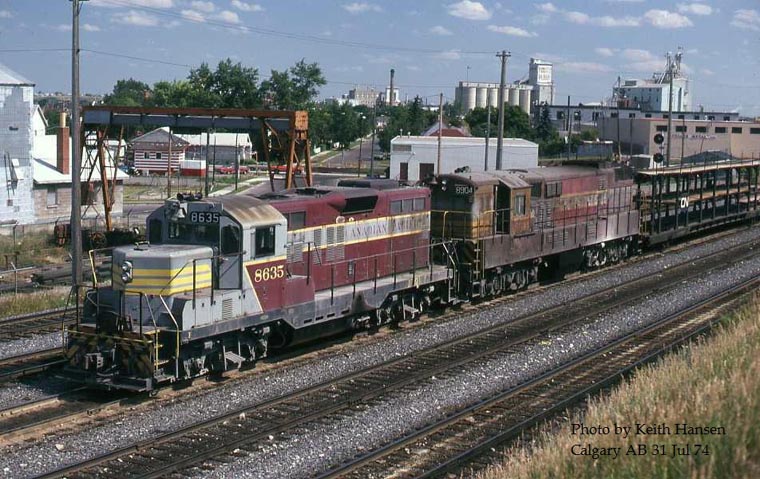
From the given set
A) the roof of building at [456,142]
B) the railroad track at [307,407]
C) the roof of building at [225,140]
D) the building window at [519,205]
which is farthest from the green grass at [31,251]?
the roof of building at [225,140]

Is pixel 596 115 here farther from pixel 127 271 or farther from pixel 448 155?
pixel 127 271

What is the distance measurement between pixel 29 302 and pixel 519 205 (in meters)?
11.8

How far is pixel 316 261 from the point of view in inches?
630

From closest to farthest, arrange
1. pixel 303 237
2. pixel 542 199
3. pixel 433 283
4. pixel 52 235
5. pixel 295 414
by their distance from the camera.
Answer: pixel 295 414 → pixel 303 237 → pixel 433 283 → pixel 542 199 → pixel 52 235

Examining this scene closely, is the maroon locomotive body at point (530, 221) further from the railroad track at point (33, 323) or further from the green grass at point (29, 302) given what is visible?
the green grass at point (29, 302)

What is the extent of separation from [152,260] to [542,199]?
13.0m

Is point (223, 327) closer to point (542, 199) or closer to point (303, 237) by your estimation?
point (303, 237)

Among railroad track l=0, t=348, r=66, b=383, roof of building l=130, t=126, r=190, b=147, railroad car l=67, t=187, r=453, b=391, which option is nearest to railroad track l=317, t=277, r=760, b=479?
railroad car l=67, t=187, r=453, b=391

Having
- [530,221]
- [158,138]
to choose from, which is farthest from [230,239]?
[158,138]

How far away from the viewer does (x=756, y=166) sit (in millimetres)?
42688

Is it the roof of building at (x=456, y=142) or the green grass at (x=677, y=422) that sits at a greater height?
the roof of building at (x=456, y=142)

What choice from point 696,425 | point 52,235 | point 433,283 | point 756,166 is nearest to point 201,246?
point 433,283

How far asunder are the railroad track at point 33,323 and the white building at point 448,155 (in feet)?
136

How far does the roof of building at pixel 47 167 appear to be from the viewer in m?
42.4
